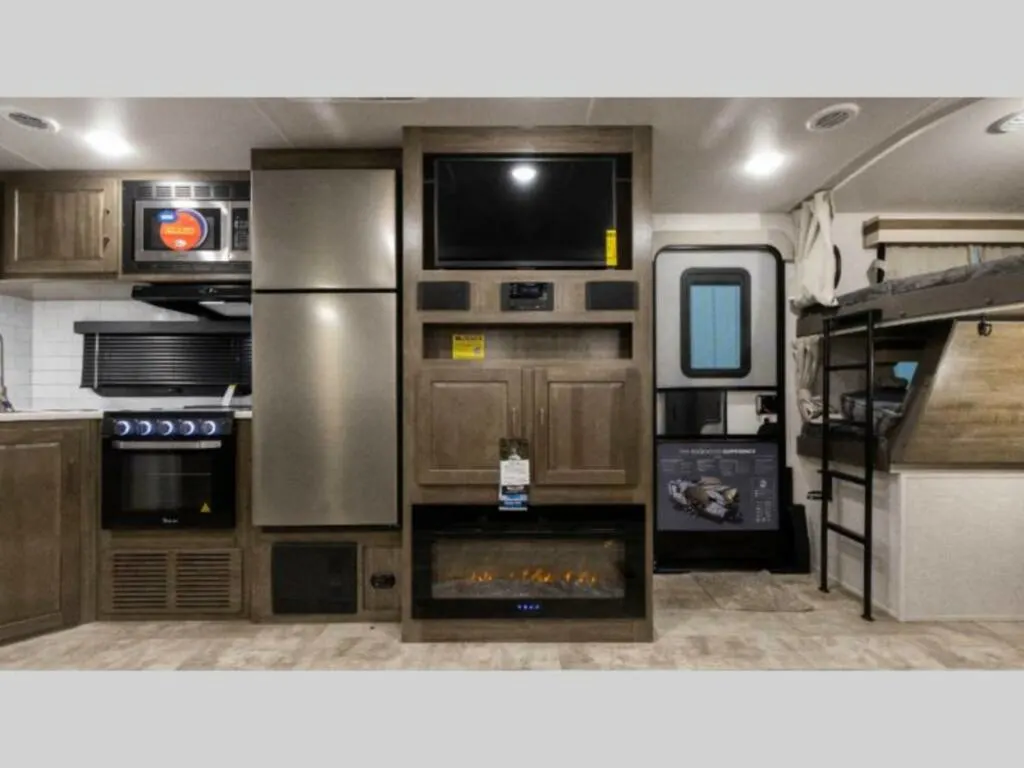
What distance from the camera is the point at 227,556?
2.77 m

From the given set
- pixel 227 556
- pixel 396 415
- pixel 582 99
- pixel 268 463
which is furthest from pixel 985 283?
pixel 227 556

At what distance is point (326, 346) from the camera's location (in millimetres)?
2648

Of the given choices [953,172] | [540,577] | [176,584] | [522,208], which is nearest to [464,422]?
[540,577]

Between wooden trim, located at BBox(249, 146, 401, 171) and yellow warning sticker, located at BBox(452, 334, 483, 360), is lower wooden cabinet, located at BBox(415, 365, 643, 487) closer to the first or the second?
yellow warning sticker, located at BBox(452, 334, 483, 360)

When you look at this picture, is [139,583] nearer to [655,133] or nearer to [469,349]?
[469,349]

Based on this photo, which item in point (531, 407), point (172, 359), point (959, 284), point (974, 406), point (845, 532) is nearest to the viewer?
point (959, 284)

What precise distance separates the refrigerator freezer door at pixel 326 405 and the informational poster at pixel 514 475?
1.80 ft

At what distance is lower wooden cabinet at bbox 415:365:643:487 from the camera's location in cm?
247

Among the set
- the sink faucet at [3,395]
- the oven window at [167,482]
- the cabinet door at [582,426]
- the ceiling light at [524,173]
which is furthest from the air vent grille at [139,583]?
the ceiling light at [524,173]

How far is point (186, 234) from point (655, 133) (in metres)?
2.38

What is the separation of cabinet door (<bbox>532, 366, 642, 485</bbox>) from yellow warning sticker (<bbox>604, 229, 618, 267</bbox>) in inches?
19.2

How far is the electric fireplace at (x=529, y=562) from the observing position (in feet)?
8.17

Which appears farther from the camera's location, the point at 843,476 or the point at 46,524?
the point at 843,476

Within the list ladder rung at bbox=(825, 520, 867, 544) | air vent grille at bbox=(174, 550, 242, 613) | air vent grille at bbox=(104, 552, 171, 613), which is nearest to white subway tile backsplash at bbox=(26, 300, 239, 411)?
air vent grille at bbox=(104, 552, 171, 613)
